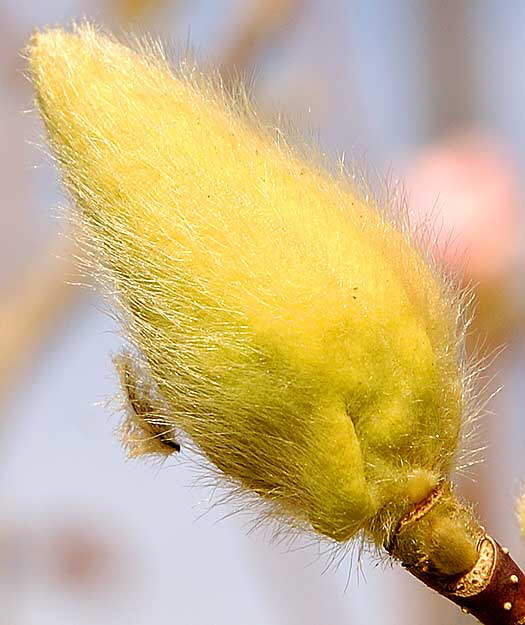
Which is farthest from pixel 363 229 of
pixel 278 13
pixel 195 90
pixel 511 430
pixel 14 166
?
pixel 14 166

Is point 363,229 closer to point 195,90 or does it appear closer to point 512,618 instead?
point 195,90

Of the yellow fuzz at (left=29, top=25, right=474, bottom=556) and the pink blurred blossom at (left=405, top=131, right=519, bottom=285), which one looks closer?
the yellow fuzz at (left=29, top=25, right=474, bottom=556)

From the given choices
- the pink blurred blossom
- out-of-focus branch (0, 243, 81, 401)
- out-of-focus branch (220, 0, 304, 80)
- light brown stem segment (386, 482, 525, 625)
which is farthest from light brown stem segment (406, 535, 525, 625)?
out-of-focus branch (220, 0, 304, 80)

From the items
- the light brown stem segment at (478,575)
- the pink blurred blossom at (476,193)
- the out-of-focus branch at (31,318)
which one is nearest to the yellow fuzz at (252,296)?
the light brown stem segment at (478,575)

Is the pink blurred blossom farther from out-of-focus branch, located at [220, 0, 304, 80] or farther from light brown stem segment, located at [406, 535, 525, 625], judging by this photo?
light brown stem segment, located at [406, 535, 525, 625]

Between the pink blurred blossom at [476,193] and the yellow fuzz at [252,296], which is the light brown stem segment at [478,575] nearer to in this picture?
the yellow fuzz at [252,296]

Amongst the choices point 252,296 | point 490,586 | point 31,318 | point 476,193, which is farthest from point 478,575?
point 31,318
